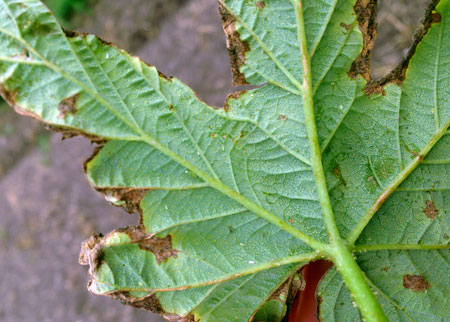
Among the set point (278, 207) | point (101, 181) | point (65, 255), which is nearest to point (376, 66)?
point (278, 207)

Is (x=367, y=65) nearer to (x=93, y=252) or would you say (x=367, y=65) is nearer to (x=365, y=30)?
A: (x=365, y=30)

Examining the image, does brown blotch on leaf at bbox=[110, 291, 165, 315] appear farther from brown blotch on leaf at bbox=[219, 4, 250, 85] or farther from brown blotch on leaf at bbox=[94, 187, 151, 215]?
brown blotch on leaf at bbox=[219, 4, 250, 85]

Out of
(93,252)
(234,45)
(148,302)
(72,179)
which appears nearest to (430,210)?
(234,45)

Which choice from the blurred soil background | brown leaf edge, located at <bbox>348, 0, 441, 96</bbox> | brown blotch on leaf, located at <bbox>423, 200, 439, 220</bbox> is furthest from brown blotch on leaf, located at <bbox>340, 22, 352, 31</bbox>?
the blurred soil background

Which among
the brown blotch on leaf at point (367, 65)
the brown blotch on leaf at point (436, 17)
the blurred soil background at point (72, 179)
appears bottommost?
the blurred soil background at point (72, 179)

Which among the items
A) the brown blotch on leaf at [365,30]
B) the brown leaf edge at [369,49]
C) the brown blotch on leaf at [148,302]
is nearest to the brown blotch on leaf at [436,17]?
the brown leaf edge at [369,49]

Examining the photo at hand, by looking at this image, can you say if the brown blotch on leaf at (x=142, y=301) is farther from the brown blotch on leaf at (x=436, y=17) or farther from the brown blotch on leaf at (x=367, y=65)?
the brown blotch on leaf at (x=436, y=17)
